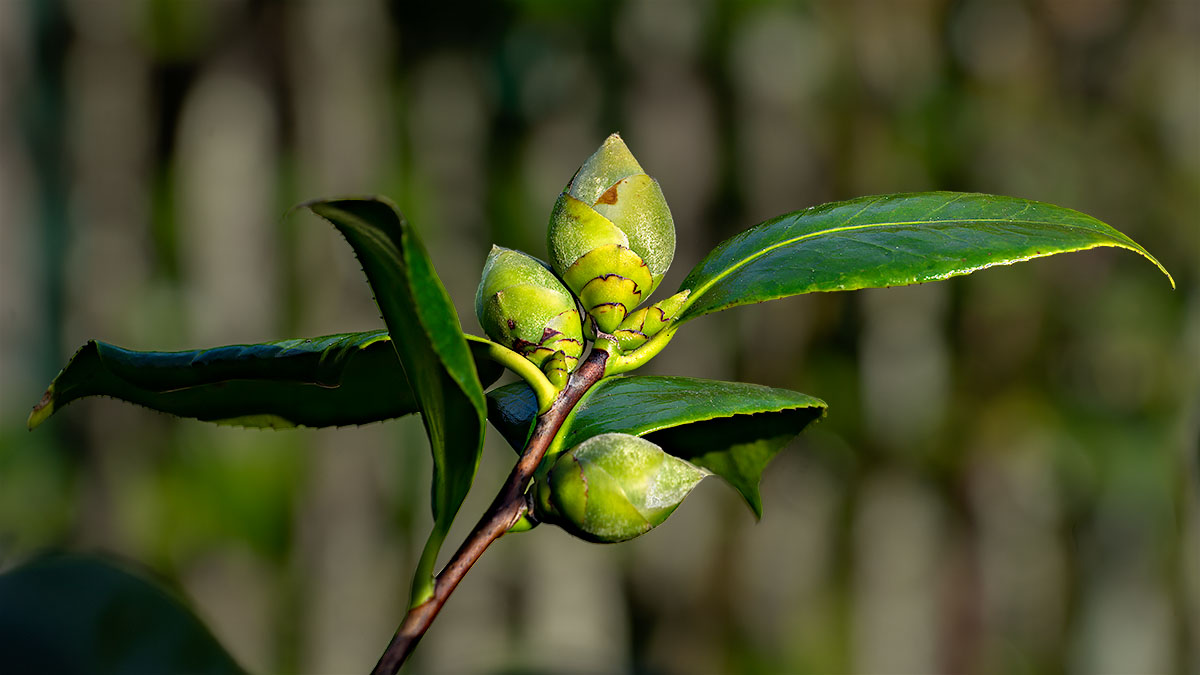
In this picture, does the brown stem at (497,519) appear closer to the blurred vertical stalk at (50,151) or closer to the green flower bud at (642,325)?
the green flower bud at (642,325)

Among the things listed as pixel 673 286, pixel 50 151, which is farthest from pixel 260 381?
pixel 50 151

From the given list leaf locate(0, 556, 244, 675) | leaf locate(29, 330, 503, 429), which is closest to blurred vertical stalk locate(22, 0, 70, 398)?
leaf locate(0, 556, 244, 675)

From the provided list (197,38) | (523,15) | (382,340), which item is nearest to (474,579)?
(523,15)

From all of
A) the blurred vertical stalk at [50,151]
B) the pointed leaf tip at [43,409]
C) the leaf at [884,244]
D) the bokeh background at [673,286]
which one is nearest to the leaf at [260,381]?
the pointed leaf tip at [43,409]

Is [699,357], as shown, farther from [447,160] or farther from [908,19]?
[908,19]

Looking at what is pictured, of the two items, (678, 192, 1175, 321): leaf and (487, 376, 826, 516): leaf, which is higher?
(678, 192, 1175, 321): leaf

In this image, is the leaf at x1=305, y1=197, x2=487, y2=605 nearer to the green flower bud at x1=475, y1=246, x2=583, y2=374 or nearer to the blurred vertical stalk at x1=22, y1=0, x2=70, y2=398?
the green flower bud at x1=475, y1=246, x2=583, y2=374
